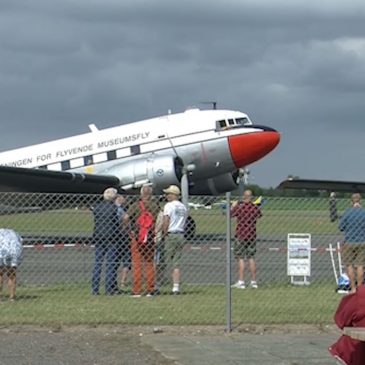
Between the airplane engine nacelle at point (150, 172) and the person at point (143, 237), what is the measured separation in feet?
46.0

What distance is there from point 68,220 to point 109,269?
3.08 feet

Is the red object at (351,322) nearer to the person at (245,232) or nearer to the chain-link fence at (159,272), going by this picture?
the chain-link fence at (159,272)

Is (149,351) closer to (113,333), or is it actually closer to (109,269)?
(113,333)

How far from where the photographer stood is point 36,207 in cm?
1777

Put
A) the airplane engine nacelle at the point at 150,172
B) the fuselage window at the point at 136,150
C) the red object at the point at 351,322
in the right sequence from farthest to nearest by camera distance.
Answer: the fuselage window at the point at 136,150 < the airplane engine nacelle at the point at 150,172 < the red object at the point at 351,322

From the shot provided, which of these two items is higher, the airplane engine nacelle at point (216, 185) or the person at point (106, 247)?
the airplane engine nacelle at point (216, 185)

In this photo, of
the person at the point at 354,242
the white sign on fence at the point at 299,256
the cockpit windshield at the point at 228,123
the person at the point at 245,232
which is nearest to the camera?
the person at the point at 354,242

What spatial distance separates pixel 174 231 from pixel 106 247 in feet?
3.97

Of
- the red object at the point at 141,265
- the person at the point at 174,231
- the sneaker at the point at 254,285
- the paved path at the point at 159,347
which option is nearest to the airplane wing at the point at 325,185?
the sneaker at the point at 254,285

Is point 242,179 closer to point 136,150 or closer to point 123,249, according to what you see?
point 136,150

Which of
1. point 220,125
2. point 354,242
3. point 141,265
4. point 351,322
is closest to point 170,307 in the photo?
point 141,265

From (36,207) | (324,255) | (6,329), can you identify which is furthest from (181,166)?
(6,329)

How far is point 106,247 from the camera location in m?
12.8

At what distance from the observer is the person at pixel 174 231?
42.9ft
